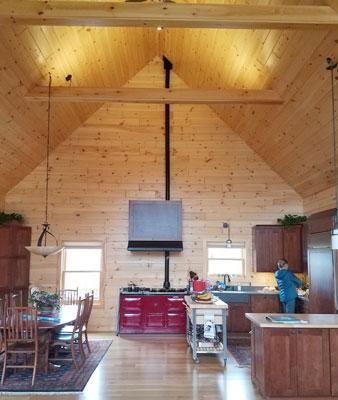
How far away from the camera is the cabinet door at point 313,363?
4375mm

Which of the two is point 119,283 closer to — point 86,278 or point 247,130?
point 86,278

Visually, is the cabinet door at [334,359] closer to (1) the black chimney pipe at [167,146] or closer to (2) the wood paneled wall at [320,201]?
(2) the wood paneled wall at [320,201]

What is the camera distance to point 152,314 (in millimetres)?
8039

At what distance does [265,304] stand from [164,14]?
567cm

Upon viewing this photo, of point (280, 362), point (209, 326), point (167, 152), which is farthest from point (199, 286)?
point (167, 152)

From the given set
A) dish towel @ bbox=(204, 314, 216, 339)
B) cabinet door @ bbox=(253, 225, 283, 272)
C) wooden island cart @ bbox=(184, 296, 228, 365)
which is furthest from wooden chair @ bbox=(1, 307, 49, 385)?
cabinet door @ bbox=(253, 225, 283, 272)

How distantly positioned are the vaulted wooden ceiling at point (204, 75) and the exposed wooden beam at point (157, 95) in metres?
0.19

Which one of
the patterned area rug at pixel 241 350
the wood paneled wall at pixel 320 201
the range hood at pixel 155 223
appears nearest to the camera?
the patterned area rug at pixel 241 350

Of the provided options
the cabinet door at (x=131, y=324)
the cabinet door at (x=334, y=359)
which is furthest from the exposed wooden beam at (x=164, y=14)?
the cabinet door at (x=131, y=324)

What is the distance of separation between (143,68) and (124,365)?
20.0 feet

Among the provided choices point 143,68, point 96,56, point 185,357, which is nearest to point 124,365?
point 185,357

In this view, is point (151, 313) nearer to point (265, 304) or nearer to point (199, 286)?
point (199, 286)

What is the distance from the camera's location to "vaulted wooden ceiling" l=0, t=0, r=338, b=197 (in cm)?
511

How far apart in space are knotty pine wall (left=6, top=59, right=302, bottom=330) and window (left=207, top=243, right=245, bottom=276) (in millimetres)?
180
